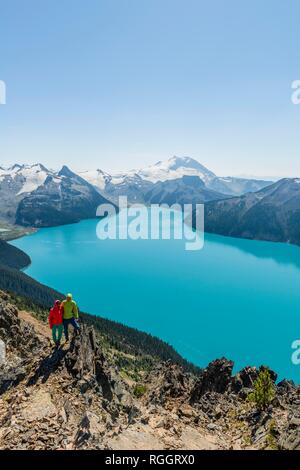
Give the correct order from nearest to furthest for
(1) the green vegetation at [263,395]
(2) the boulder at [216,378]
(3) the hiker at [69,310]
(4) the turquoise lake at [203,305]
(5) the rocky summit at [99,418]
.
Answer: (5) the rocky summit at [99,418] → (3) the hiker at [69,310] → (1) the green vegetation at [263,395] → (2) the boulder at [216,378] → (4) the turquoise lake at [203,305]

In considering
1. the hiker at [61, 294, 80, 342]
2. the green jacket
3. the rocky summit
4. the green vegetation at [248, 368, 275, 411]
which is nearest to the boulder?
the rocky summit

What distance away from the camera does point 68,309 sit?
76.9ft

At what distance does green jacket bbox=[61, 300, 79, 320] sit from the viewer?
23266mm

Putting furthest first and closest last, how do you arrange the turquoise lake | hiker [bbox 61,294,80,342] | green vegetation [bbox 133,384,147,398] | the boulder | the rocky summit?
the turquoise lake < green vegetation [bbox 133,384,147,398] < the boulder < hiker [bbox 61,294,80,342] < the rocky summit

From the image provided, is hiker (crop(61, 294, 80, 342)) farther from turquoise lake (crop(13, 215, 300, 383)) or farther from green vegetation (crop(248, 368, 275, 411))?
turquoise lake (crop(13, 215, 300, 383))

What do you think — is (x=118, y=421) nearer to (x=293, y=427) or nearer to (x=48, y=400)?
(x=48, y=400)

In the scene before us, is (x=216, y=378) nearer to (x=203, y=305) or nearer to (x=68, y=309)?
(x=68, y=309)

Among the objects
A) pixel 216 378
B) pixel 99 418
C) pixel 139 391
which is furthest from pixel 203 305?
pixel 99 418

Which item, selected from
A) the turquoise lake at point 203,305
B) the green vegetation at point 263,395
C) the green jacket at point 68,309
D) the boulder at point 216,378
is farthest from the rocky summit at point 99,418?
the turquoise lake at point 203,305

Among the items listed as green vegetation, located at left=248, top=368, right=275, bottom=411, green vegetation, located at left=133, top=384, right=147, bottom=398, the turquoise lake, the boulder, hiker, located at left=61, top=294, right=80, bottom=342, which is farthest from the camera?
the turquoise lake

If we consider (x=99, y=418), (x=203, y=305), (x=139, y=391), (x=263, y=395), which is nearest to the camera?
(x=99, y=418)

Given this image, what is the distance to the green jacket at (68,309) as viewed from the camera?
76.3 feet

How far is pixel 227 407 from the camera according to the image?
82.6 feet

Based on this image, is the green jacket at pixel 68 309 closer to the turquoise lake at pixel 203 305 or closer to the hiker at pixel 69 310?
the hiker at pixel 69 310
